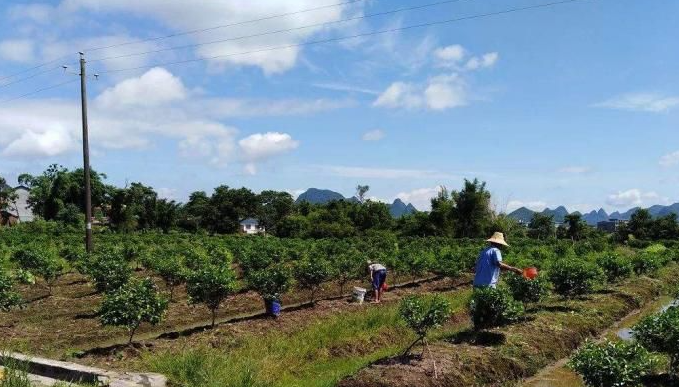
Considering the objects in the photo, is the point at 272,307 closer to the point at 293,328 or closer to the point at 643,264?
the point at 293,328

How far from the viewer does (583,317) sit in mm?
13734

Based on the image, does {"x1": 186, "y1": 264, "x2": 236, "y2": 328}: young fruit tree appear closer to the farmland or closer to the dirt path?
the farmland

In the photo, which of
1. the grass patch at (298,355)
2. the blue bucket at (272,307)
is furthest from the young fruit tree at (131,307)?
the blue bucket at (272,307)

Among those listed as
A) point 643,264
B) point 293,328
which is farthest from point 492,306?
point 643,264

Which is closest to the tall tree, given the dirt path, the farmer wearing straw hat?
the dirt path

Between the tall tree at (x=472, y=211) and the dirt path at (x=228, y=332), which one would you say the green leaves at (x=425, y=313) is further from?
the tall tree at (x=472, y=211)

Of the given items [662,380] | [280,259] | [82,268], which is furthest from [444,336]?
[280,259]

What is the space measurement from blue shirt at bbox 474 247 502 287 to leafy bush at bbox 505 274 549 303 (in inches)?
95.8

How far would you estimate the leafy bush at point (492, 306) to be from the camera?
1051cm

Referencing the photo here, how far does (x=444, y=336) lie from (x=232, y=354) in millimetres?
4063

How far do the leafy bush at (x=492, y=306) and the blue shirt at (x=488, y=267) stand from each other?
1.19ft

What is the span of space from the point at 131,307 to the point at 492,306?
643 centimetres

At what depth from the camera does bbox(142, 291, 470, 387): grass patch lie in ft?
25.3

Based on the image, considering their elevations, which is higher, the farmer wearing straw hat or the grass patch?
the farmer wearing straw hat
